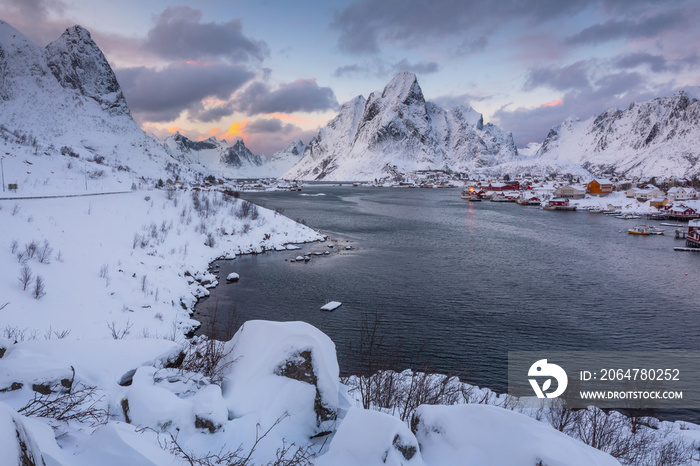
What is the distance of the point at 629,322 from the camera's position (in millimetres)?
22688

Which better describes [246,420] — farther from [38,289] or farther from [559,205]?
[559,205]

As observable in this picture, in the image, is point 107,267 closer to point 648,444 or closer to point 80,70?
point 648,444

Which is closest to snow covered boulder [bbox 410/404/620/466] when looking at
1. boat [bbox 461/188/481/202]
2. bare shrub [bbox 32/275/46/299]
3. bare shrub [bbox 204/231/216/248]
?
bare shrub [bbox 32/275/46/299]

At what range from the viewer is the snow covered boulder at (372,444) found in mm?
4488

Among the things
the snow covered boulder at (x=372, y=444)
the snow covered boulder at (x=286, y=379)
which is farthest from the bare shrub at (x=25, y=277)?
the snow covered boulder at (x=372, y=444)

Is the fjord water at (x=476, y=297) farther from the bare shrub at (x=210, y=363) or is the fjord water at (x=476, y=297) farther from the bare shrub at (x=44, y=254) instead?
the bare shrub at (x=44, y=254)

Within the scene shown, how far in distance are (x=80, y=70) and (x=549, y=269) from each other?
154912 millimetres

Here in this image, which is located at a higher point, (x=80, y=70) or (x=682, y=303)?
(x=80, y=70)

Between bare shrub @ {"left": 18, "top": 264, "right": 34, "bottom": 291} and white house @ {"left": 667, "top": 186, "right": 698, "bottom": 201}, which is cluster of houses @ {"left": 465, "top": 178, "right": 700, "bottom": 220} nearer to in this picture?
white house @ {"left": 667, "top": 186, "right": 698, "bottom": 201}

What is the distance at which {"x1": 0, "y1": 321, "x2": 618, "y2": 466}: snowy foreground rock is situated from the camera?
13.1 feet

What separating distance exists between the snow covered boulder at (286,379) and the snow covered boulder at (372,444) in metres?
1.28

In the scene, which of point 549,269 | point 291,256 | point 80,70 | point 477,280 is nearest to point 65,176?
point 291,256

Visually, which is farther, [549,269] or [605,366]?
[549,269]

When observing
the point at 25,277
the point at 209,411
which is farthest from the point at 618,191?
the point at 25,277
